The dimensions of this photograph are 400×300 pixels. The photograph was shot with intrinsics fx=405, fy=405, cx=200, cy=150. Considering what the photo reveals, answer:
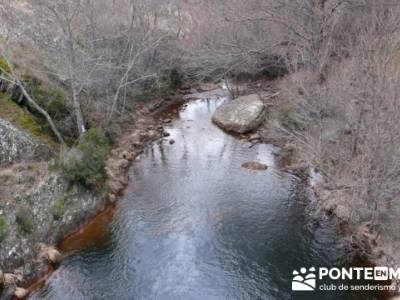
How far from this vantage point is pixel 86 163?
774 inches

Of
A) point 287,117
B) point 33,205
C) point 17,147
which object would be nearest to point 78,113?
point 17,147

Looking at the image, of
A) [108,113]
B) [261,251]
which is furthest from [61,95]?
[261,251]

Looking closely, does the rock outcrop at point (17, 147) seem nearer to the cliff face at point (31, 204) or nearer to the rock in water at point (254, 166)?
the cliff face at point (31, 204)

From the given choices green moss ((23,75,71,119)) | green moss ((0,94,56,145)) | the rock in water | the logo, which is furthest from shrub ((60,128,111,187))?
the logo

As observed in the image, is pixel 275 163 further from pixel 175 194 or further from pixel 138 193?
pixel 138 193

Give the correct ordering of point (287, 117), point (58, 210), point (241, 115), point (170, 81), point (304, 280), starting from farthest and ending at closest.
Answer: point (170, 81), point (241, 115), point (287, 117), point (58, 210), point (304, 280)

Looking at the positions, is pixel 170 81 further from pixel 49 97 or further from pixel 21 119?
pixel 21 119

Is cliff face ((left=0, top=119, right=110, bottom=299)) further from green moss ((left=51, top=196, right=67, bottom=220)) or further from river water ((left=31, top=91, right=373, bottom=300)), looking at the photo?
river water ((left=31, top=91, right=373, bottom=300))

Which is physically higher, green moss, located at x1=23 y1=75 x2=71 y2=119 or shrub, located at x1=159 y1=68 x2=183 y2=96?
green moss, located at x1=23 y1=75 x2=71 y2=119

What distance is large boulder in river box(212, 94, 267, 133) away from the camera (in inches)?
1088

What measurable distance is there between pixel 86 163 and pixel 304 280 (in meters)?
11.3

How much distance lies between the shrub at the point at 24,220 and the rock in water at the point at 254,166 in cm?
1143

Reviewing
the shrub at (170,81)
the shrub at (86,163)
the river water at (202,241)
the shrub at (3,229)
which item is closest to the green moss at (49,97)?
the shrub at (86,163)

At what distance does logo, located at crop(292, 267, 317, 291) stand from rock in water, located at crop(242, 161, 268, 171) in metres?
7.98
